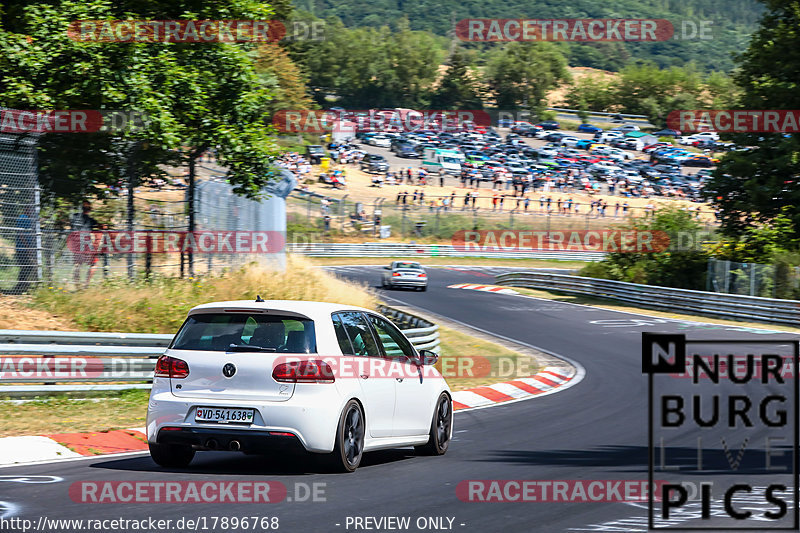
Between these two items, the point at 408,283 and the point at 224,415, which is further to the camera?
the point at 408,283

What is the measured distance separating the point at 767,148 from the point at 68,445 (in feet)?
102

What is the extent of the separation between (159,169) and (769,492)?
16966mm

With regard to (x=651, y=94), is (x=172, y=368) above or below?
below

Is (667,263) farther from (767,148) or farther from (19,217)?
(19,217)

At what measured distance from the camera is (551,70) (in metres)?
134

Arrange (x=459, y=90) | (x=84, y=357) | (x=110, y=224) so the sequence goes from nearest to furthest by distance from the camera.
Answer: (x=84, y=357) < (x=110, y=224) < (x=459, y=90)

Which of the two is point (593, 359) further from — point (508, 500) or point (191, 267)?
point (508, 500)

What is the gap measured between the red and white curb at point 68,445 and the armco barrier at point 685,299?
938 inches

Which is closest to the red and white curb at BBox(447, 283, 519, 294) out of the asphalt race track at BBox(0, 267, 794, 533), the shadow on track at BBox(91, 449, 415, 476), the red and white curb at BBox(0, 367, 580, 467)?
the asphalt race track at BBox(0, 267, 794, 533)

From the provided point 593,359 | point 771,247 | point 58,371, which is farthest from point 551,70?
point 58,371

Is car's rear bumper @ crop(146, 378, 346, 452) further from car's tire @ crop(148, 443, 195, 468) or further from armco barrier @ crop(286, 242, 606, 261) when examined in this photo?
armco barrier @ crop(286, 242, 606, 261)

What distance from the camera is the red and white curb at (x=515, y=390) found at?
50.5 feet

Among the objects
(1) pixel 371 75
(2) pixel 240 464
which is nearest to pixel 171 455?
(2) pixel 240 464

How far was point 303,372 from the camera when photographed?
8.06 m
